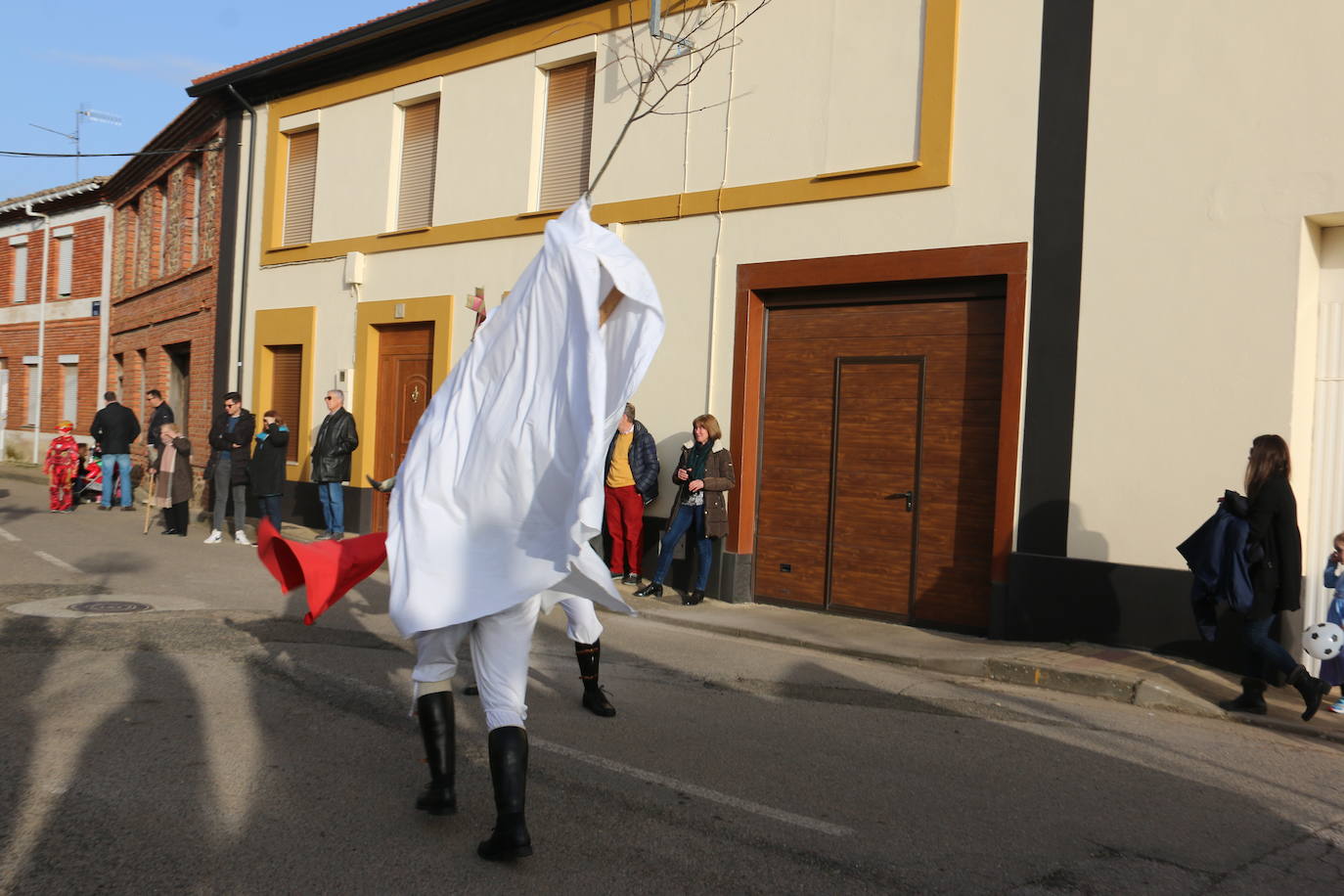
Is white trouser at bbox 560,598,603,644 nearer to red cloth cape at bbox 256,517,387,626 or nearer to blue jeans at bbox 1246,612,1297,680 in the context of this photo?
red cloth cape at bbox 256,517,387,626

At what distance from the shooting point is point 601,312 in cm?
407

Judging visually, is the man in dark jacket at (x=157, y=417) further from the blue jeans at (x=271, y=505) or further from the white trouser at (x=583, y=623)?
the white trouser at (x=583, y=623)

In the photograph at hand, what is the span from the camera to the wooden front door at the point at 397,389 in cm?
1542

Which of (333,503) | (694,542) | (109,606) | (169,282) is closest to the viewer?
(109,606)

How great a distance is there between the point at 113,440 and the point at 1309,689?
17320 millimetres

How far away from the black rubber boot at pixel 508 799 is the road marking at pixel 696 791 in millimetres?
1101

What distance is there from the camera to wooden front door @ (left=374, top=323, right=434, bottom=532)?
1542 cm

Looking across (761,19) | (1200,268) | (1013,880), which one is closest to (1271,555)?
(1200,268)

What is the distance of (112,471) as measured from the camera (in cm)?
1883

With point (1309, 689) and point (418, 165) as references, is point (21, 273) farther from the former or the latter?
point (1309, 689)

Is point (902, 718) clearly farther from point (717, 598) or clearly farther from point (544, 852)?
point (717, 598)

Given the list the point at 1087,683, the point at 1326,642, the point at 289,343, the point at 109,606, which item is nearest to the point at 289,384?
the point at 289,343

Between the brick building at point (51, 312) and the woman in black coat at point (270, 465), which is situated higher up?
the brick building at point (51, 312)

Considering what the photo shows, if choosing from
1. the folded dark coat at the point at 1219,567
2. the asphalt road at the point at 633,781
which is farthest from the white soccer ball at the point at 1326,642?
the asphalt road at the point at 633,781
